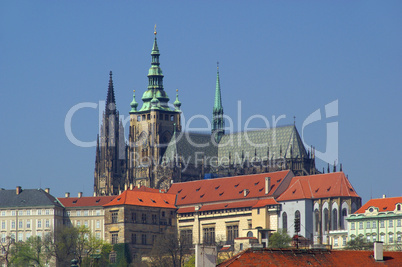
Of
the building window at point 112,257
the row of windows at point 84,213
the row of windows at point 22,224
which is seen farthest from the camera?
the row of windows at point 84,213

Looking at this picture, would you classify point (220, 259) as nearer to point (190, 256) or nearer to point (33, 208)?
point (190, 256)

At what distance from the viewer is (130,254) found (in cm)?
16488

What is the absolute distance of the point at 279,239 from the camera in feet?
486

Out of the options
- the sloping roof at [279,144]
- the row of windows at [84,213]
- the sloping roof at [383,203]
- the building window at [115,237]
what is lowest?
the building window at [115,237]

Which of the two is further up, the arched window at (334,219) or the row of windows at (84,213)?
the row of windows at (84,213)

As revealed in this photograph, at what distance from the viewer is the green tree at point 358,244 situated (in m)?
138

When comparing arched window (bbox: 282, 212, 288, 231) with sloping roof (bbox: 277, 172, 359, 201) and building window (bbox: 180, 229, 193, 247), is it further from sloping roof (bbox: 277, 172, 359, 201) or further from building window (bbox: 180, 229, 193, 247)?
building window (bbox: 180, 229, 193, 247)

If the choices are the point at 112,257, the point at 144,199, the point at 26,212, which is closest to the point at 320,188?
the point at 144,199

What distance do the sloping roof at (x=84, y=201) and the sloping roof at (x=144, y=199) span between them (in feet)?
26.2

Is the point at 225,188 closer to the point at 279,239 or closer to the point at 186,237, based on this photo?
the point at 186,237

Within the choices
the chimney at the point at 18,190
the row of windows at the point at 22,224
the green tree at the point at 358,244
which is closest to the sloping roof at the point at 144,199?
the row of windows at the point at 22,224

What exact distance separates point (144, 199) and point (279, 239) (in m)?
31.8

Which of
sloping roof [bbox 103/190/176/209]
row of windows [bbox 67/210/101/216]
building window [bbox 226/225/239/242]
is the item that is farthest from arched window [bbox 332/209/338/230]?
row of windows [bbox 67/210/101/216]

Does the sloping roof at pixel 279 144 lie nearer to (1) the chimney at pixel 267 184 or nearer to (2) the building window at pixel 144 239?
(1) the chimney at pixel 267 184
